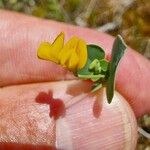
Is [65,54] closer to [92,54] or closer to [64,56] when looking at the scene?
[64,56]

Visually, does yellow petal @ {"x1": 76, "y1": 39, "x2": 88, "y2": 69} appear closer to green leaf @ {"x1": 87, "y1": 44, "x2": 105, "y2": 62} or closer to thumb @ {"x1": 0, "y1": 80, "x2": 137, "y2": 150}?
green leaf @ {"x1": 87, "y1": 44, "x2": 105, "y2": 62}

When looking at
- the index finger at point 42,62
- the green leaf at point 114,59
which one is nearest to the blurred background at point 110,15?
the index finger at point 42,62

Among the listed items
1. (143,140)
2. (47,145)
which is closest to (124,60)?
(47,145)

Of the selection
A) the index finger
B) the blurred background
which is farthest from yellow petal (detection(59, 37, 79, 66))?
the blurred background

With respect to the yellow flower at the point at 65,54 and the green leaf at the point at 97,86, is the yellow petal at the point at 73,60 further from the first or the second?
the green leaf at the point at 97,86

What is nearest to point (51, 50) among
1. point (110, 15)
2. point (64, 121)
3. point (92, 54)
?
point (92, 54)
